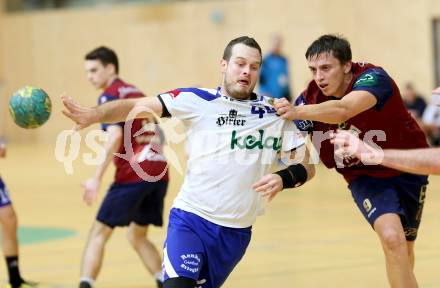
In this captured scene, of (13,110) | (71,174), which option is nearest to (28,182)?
(71,174)

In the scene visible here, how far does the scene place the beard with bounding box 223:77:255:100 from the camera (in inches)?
237

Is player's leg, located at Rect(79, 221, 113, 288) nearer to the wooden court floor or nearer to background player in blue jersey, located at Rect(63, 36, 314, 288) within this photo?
the wooden court floor

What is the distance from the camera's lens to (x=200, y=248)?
582 centimetres

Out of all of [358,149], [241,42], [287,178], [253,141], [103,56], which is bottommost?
[287,178]

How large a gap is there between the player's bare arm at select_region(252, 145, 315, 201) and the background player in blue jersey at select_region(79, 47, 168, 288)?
2.33 metres

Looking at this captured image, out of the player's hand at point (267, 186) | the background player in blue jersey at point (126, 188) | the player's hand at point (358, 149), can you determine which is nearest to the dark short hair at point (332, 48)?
the player's hand at point (267, 186)

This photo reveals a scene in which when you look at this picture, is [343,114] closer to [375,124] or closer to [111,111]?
[375,124]

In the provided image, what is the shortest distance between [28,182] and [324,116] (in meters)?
13.7

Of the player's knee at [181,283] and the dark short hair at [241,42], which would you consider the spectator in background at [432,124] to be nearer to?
the dark short hair at [241,42]

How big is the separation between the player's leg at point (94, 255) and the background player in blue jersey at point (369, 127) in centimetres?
247

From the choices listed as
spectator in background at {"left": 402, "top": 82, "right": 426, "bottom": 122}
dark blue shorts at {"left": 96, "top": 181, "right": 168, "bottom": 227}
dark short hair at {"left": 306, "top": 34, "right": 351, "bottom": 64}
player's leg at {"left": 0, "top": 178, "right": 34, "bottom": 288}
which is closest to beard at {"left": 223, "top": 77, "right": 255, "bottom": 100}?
dark short hair at {"left": 306, "top": 34, "right": 351, "bottom": 64}

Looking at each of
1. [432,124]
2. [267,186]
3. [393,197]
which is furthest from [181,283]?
[432,124]

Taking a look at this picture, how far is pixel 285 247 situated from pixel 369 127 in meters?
3.95

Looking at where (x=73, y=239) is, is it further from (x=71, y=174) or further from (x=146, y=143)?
(x=71, y=174)
